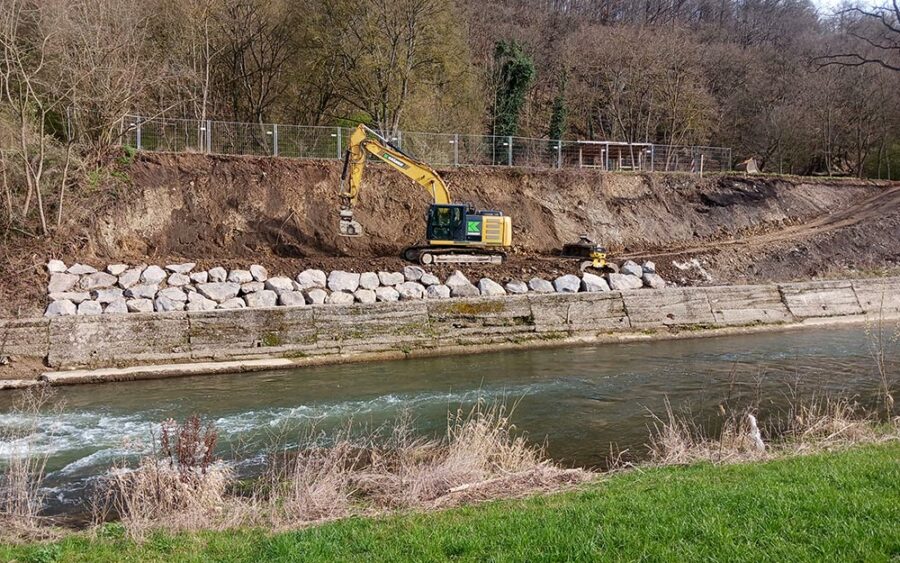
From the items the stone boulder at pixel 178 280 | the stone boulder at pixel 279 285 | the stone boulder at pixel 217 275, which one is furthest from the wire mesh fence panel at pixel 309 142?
the stone boulder at pixel 178 280

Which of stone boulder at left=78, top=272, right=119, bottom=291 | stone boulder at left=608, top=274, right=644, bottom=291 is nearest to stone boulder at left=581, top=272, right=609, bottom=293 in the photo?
stone boulder at left=608, top=274, right=644, bottom=291

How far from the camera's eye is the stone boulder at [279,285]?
22234mm

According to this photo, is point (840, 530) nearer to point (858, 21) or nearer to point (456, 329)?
point (456, 329)

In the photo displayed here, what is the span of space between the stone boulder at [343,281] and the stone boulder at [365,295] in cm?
20

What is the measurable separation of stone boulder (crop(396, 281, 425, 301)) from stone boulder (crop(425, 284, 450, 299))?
0.20 m

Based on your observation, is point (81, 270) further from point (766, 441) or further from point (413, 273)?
point (766, 441)

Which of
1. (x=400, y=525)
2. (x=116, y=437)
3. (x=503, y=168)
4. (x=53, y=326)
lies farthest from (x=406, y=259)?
(x=400, y=525)

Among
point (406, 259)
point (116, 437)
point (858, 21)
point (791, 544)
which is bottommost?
point (116, 437)

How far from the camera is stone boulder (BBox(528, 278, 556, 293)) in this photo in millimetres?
24484

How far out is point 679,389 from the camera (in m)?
15.7

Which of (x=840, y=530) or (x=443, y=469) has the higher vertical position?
(x=840, y=530)

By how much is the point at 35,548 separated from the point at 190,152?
23.1 metres

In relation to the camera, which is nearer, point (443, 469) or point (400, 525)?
point (400, 525)

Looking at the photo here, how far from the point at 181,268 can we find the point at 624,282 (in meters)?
15.5
